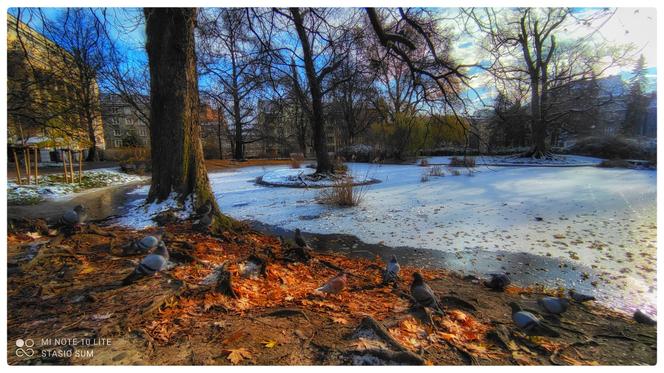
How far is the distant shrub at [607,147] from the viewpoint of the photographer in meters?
14.4

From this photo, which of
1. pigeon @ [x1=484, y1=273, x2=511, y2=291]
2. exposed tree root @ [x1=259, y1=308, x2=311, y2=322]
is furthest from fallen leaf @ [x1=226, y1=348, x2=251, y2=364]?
pigeon @ [x1=484, y1=273, x2=511, y2=291]

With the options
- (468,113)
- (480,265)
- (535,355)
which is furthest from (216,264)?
(468,113)

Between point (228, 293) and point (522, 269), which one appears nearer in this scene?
point (228, 293)

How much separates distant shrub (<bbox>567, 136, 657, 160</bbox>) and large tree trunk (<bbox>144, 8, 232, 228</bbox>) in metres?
18.3

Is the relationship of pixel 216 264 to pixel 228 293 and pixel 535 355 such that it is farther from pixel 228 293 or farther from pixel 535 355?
pixel 535 355

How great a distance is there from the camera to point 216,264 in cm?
316

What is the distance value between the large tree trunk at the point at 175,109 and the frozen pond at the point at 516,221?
1.76m

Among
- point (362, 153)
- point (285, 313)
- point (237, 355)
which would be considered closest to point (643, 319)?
point (285, 313)

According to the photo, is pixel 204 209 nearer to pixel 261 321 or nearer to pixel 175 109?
pixel 175 109

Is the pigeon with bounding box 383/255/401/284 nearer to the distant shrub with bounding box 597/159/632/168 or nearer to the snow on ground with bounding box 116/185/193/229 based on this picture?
the snow on ground with bounding box 116/185/193/229

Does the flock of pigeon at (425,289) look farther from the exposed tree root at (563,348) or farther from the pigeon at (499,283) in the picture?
the exposed tree root at (563,348)

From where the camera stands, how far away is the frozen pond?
11.5 feet

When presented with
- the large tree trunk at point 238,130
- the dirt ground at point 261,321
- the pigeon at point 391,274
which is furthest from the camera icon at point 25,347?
the large tree trunk at point 238,130

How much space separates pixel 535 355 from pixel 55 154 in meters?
27.9
